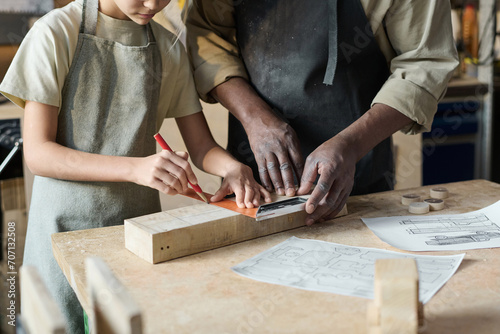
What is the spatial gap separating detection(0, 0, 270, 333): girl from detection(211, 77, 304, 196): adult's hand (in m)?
0.05

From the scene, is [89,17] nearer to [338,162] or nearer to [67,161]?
[67,161]

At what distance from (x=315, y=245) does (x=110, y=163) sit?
0.50 m

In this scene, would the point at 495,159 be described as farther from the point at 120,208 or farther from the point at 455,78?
the point at 120,208

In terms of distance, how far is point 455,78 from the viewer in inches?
146

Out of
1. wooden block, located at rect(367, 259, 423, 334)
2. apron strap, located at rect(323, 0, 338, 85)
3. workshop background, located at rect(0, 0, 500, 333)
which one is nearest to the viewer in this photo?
wooden block, located at rect(367, 259, 423, 334)

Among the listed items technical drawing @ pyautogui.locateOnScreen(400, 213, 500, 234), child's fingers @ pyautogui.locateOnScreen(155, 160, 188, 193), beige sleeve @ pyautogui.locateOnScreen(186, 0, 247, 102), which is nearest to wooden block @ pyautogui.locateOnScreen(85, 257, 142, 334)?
child's fingers @ pyautogui.locateOnScreen(155, 160, 188, 193)

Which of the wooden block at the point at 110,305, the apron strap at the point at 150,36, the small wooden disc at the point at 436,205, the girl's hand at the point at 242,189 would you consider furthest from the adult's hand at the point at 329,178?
the wooden block at the point at 110,305

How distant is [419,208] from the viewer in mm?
1293

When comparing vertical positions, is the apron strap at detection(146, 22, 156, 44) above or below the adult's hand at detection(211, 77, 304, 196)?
above

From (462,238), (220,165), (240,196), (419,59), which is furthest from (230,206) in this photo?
(419,59)

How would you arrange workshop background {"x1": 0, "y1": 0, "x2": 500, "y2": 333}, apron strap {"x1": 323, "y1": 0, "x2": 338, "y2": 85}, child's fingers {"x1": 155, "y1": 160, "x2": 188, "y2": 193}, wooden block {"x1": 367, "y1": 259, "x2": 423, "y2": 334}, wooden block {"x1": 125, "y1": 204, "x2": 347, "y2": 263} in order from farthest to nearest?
workshop background {"x1": 0, "y1": 0, "x2": 500, "y2": 333} < apron strap {"x1": 323, "y1": 0, "x2": 338, "y2": 85} < child's fingers {"x1": 155, "y1": 160, "x2": 188, "y2": 193} < wooden block {"x1": 125, "y1": 204, "x2": 347, "y2": 263} < wooden block {"x1": 367, "y1": 259, "x2": 423, "y2": 334}

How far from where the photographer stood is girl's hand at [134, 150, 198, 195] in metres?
1.14

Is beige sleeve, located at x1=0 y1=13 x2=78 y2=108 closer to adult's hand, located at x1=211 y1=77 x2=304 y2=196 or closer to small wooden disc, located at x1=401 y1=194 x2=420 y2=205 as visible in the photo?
adult's hand, located at x1=211 y1=77 x2=304 y2=196

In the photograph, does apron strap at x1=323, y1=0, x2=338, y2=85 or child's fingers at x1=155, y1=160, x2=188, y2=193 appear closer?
child's fingers at x1=155, y1=160, x2=188, y2=193
